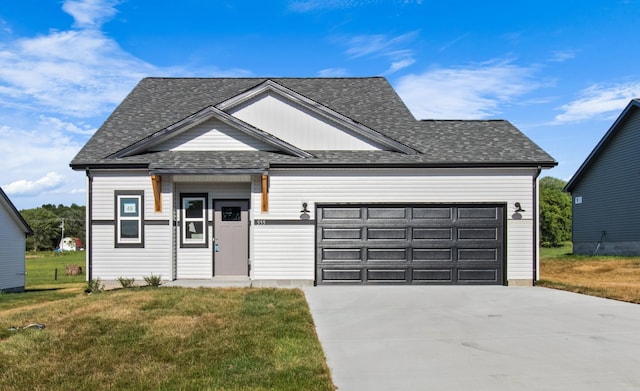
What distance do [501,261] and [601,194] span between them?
591 inches

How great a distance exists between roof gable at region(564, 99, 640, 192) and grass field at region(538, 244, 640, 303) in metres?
6.08

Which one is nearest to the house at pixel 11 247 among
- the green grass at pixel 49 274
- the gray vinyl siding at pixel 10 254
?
the gray vinyl siding at pixel 10 254

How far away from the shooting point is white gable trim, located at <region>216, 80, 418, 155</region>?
15.5 metres

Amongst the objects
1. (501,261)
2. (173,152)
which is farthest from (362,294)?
(173,152)

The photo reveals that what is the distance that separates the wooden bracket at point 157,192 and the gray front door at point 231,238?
1566mm

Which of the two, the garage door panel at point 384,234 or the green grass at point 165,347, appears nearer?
the green grass at point 165,347

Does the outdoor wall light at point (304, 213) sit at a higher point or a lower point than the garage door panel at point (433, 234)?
higher

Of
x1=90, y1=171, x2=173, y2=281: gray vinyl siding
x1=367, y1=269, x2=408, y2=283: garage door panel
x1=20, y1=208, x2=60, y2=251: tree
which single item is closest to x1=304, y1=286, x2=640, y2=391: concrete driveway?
x1=367, y1=269, x2=408, y2=283: garage door panel

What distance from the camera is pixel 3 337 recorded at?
26.2 ft

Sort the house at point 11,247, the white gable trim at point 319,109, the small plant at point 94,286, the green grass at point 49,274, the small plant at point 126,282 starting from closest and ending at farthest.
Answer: the small plant at point 94,286 < the small plant at point 126,282 < the white gable trim at point 319,109 < the house at point 11,247 < the green grass at point 49,274

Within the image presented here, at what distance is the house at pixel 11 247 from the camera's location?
2311 cm

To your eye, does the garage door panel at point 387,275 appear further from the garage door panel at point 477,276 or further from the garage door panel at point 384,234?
the garage door panel at point 477,276

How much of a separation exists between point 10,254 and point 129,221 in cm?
1241

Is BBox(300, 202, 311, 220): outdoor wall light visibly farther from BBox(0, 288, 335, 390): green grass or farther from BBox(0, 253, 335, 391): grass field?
BBox(0, 288, 335, 390): green grass
